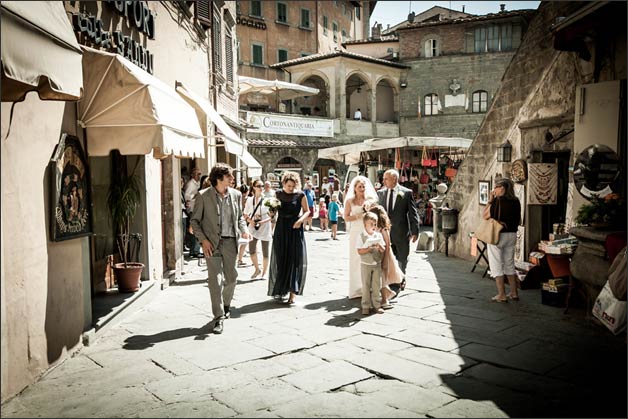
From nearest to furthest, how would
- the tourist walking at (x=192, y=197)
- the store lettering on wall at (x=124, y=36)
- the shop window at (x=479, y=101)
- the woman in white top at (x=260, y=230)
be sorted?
1. the store lettering on wall at (x=124, y=36)
2. the woman in white top at (x=260, y=230)
3. the tourist walking at (x=192, y=197)
4. the shop window at (x=479, y=101)

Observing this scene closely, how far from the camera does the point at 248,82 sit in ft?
77.5

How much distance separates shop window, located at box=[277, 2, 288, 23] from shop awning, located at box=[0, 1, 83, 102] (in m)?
33.4

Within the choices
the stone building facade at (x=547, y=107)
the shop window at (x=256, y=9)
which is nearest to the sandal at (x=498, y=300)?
the stone building facade at (x=547, y=107)

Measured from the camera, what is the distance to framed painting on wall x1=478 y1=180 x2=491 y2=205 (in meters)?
10.1

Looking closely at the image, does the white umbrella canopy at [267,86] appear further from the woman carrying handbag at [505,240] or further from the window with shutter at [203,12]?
the woman carrying handbag at [505,240]

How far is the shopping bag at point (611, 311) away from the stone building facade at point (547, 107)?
2.07 meters

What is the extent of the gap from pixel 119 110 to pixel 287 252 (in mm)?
2860

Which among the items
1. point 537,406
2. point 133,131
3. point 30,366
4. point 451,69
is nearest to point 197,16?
point 133,131

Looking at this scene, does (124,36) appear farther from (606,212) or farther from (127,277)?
(606,212)

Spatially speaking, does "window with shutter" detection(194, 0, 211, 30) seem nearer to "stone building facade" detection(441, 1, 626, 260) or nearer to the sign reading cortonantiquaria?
"stone building facade" detection(441, 1, 626, 260)

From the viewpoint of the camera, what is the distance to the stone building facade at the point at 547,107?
633cm

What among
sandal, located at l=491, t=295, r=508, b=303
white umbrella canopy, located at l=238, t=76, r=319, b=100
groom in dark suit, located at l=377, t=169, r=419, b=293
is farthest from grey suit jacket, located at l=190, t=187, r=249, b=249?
white umbrella canopy, located at l=238, t=76, r=319, b=100

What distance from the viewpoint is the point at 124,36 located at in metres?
6.68

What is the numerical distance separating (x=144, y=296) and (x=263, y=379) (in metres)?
3.39
